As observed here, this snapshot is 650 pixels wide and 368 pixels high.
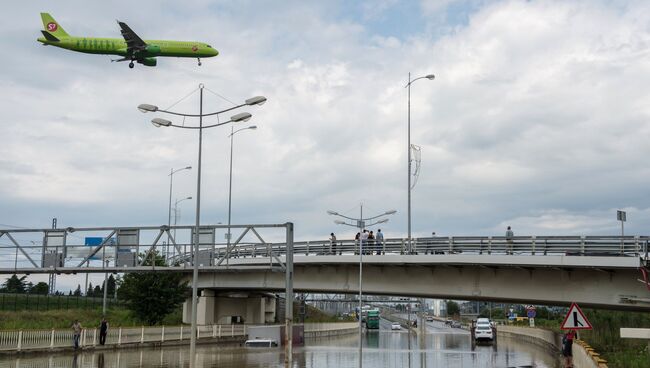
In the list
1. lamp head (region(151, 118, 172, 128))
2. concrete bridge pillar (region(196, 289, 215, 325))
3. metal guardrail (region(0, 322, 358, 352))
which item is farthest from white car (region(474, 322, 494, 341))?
lamp head (region(151, 118, 172, 128))

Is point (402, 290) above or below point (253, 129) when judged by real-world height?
below

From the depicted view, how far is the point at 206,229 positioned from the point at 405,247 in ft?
34.5

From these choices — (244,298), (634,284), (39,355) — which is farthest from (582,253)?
(244,298)

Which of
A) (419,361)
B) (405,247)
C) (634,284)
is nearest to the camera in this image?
(634,284)

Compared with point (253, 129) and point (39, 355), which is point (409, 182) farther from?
point (39, 355)

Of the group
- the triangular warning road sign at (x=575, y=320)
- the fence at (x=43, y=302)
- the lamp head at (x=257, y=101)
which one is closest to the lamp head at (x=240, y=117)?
the lamp head at (x=257, y=101)

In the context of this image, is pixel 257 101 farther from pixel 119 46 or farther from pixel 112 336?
pixel 119 46

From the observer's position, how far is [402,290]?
131 ft

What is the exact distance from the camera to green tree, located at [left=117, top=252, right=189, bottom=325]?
175 ft

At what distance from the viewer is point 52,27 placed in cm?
5853

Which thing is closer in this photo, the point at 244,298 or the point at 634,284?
the point at 634,284

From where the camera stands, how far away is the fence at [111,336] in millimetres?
34969

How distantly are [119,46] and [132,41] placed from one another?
0.96 meters

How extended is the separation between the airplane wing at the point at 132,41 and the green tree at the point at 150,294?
47.6ft
